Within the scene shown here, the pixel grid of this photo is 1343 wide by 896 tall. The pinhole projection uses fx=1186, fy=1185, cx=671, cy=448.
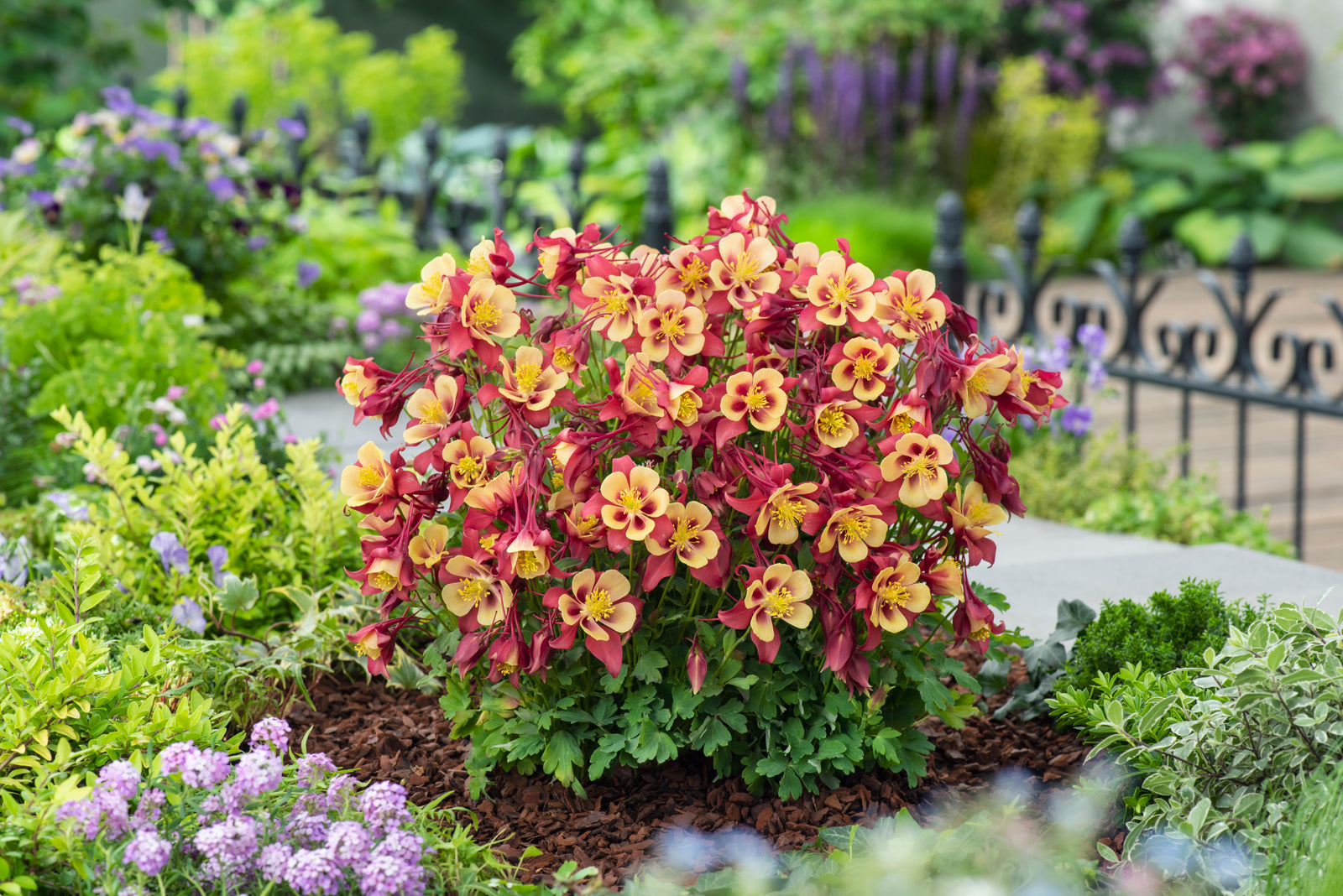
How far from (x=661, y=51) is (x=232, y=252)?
6349mm

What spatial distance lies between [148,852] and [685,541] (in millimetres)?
749

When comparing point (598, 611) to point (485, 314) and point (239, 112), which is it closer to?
point (485, 314)

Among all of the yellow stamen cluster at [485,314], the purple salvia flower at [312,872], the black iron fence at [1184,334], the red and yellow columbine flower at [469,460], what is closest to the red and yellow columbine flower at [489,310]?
the yellow stamen cluster at [485,314]

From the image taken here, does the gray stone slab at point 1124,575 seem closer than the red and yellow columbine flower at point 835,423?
No

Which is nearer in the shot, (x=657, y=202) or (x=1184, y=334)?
(x=1184, y=334)

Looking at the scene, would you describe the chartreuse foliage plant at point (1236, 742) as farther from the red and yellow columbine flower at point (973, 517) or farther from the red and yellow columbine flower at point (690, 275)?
the red and yellow columbine flower at point (690, 275)

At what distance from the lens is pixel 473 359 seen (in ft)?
5.80

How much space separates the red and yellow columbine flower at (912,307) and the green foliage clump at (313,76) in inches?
314

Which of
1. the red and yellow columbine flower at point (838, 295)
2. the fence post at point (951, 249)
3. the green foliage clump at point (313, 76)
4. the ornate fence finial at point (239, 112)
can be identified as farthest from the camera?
the green foliage clump at point (313, 76)

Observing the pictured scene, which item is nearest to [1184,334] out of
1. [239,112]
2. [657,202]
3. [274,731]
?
[657,202]

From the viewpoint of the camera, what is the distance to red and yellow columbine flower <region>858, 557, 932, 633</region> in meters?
1.63

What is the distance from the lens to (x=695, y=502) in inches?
63.6

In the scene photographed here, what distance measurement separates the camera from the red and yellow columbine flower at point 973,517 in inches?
67.8

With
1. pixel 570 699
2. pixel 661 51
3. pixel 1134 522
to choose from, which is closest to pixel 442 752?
pixel 570 699
